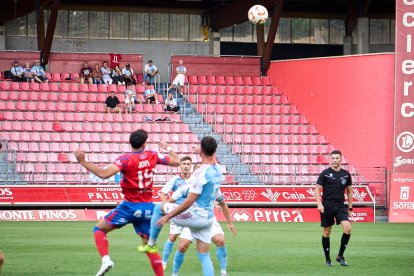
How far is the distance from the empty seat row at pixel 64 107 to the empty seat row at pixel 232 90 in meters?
2.63

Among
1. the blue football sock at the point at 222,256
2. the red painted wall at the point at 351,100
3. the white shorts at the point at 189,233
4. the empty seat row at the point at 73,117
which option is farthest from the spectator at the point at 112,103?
the blue football sock at the point at 222,256

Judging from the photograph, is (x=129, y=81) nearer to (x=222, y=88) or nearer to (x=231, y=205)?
(x=222, y=88)

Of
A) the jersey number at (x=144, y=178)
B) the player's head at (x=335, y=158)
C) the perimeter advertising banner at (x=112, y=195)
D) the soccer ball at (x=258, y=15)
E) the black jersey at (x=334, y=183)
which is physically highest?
the soccer ball at (x=258, y=15)

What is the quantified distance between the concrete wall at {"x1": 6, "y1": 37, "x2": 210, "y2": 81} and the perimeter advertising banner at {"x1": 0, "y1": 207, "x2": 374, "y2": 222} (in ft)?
38.6

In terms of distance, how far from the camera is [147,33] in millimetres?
43469

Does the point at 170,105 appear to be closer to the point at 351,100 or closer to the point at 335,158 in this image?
the point at 351,100

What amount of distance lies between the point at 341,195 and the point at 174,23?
28732mm

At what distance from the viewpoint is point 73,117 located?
117 feet

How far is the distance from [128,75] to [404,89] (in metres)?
11.6

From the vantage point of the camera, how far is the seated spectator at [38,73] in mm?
37094

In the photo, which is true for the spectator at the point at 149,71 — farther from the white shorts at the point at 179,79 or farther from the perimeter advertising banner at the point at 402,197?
the perimeter advertising banner at the point at 402,197

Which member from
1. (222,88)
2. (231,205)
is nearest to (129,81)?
(222,88)

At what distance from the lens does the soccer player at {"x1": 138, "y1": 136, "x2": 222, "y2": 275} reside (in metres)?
10.6

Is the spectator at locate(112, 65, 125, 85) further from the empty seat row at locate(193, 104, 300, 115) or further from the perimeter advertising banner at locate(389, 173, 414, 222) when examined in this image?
the perimeter advertising banner at locate(389, 173, 414, 222)
